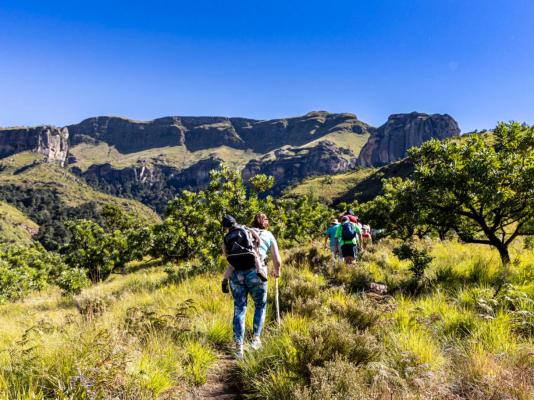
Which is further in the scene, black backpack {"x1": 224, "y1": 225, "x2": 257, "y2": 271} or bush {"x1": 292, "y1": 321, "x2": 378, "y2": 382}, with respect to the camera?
black backpack {"x1": 224, "y1": 225, "x2": 257, "y2": 271}

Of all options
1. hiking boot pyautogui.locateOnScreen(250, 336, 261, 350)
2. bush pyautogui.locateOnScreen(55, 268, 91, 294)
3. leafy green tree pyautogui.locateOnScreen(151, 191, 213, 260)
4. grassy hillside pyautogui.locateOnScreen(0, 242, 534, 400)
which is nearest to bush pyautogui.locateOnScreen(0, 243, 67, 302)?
bush pyautogui.locateOnScreen(55, 268, 91, 294)

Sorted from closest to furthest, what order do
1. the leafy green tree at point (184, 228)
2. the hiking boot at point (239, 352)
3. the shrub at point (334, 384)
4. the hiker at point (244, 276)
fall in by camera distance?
the shrub at point (334, 384)
the hiking boot at point (239, 352)
the hiker at point (244, 276)
the leafy green tree at point (184, 228)

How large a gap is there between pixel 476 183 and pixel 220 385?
25.7 ft

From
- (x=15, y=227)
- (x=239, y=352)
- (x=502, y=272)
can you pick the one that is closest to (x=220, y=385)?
(x=239, y=352)

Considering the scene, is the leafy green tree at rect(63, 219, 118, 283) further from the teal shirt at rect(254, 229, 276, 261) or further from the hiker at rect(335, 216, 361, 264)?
the teal shirt at rect(254, 229, 276, 261)

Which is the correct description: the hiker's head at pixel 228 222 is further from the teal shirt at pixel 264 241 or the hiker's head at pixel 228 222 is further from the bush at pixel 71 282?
the bush at pixel 71 282

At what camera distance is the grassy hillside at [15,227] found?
429 ft

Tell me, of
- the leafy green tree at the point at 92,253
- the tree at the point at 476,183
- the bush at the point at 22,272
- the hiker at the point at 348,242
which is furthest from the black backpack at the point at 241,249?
the leafy green tree at the point at 92,253

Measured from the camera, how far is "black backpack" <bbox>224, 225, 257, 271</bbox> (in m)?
5.22

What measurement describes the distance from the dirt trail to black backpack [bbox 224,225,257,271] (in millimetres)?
A: 1467

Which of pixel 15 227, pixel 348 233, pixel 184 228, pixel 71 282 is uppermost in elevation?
pixel 348 233

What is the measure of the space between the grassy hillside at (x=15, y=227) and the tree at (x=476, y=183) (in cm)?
14604

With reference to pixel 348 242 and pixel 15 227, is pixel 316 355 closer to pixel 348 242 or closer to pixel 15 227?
pixel 348 242

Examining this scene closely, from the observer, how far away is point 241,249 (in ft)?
17.2
